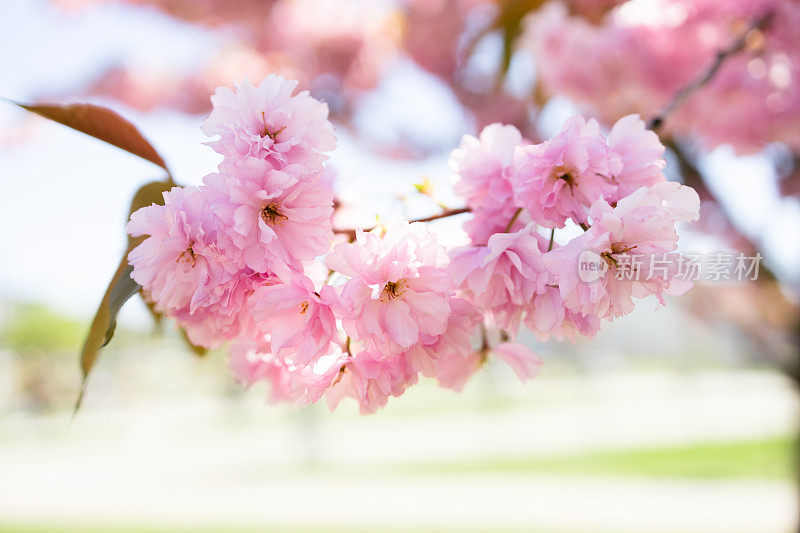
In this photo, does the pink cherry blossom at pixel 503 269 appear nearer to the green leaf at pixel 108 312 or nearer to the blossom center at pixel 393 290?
the blossom center at pixel 393 290

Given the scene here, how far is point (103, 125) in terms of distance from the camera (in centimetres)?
54

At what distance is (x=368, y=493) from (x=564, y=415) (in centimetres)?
662

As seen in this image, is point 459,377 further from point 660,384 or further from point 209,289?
point 660,384

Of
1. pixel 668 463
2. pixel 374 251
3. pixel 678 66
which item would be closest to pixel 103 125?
pixel 374 251

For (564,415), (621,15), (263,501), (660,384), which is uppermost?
(660,384)

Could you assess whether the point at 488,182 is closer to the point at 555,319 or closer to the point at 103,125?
the point at 555,319

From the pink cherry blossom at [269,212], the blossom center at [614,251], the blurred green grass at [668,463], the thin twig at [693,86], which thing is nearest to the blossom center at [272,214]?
the pink cherry blossom at [269,212]

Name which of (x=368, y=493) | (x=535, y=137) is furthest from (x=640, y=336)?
(x=535, y=137)

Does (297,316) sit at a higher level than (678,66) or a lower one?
lower

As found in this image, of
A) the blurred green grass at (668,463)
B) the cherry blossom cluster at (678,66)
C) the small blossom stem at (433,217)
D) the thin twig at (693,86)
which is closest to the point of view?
the small blossom stem at (433,217)

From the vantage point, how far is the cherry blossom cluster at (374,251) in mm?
446

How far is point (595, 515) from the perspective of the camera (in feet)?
15.0

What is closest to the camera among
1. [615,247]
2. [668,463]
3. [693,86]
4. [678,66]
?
[615,247]

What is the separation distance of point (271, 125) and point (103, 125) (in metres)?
0.16
